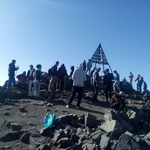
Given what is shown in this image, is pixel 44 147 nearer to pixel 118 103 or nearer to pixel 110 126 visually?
pixel 110 126

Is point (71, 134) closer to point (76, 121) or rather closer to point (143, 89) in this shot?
point (76, 121)

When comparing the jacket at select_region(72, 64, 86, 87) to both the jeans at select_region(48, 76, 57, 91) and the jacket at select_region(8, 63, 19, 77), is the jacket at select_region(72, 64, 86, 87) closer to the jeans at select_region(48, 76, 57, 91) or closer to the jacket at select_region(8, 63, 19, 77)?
the jeans at select_region(48, 76, 57, 91)

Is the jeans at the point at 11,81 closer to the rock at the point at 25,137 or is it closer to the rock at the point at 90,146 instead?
the rock at the point at 25,137

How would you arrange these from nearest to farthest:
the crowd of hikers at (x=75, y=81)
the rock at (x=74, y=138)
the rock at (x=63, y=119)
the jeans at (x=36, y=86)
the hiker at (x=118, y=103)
A: 1. the rock at (x=74, y=138)
2. the rock at (x=63, y=119)
3. the hiker at (x=118, y=103)
4. the crowd of hikers at (x=75, y=81)
5. the jeans at (x=36, y=86)

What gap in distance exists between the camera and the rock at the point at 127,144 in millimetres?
4761

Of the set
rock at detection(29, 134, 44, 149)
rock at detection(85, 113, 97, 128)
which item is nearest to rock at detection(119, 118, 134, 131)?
rock at detection(85, 113, 97, 128)

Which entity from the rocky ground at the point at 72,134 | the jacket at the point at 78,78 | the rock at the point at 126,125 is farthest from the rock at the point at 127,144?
the jacket at the point at 78,78

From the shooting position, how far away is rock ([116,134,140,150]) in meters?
4.76

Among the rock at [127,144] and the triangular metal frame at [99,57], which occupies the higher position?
the triangular metal frame at [99,57]

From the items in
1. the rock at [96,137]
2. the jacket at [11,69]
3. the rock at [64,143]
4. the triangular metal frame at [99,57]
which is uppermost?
the triangular metal frame at [99,57]

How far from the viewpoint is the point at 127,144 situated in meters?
4.80

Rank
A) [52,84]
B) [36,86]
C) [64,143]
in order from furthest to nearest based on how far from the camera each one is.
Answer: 1. [52,84]
2. [36,86]
3. [64,143]

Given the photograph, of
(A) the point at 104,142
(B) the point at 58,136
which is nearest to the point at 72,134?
(B) the point at 58,136

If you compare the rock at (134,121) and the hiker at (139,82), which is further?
the hiker at (139,82)
